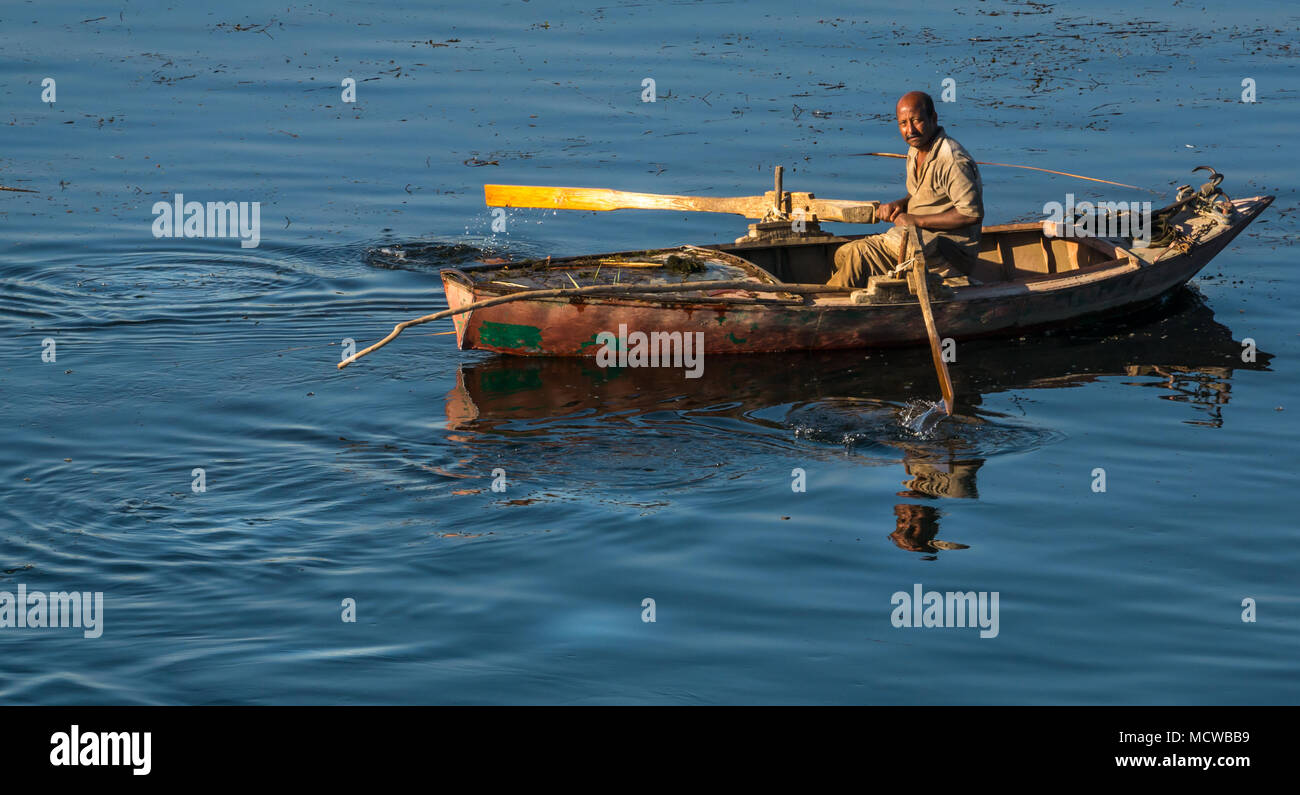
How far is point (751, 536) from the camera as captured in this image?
906cm

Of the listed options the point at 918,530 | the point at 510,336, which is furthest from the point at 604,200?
the point at 918,530

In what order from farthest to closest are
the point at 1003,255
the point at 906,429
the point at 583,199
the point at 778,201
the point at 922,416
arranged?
the point at 1003,255, the point at 778,201, the point at 583,199, the point at 922,416, the point at 906,429

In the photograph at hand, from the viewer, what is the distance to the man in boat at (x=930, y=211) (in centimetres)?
1220

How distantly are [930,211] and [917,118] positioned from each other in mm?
789

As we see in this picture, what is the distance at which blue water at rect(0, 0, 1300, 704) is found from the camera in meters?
7.74

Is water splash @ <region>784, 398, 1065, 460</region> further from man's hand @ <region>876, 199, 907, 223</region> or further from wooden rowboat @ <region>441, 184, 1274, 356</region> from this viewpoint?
man's hand @ <region>876, 199, 907, 223</region>

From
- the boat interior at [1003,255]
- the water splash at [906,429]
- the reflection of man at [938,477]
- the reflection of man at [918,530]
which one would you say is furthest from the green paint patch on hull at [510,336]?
the reflection of man at [918,530]

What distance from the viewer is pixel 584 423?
10.9m

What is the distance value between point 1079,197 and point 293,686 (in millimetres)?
11101

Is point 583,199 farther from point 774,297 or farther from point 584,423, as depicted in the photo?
point 584,423

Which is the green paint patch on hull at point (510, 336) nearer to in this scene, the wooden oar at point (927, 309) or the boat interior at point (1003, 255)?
the boat interior at point (1003, 255)

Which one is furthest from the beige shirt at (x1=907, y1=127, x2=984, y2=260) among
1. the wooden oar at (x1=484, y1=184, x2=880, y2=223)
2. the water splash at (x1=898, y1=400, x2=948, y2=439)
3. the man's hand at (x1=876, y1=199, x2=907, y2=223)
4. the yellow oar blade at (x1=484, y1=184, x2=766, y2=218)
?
the water splash at (x1=898, y1=400, x2=948, y2=439)

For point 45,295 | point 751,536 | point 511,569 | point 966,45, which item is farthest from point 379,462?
point 966,45

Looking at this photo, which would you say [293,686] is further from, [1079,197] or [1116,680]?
[1079,197]
